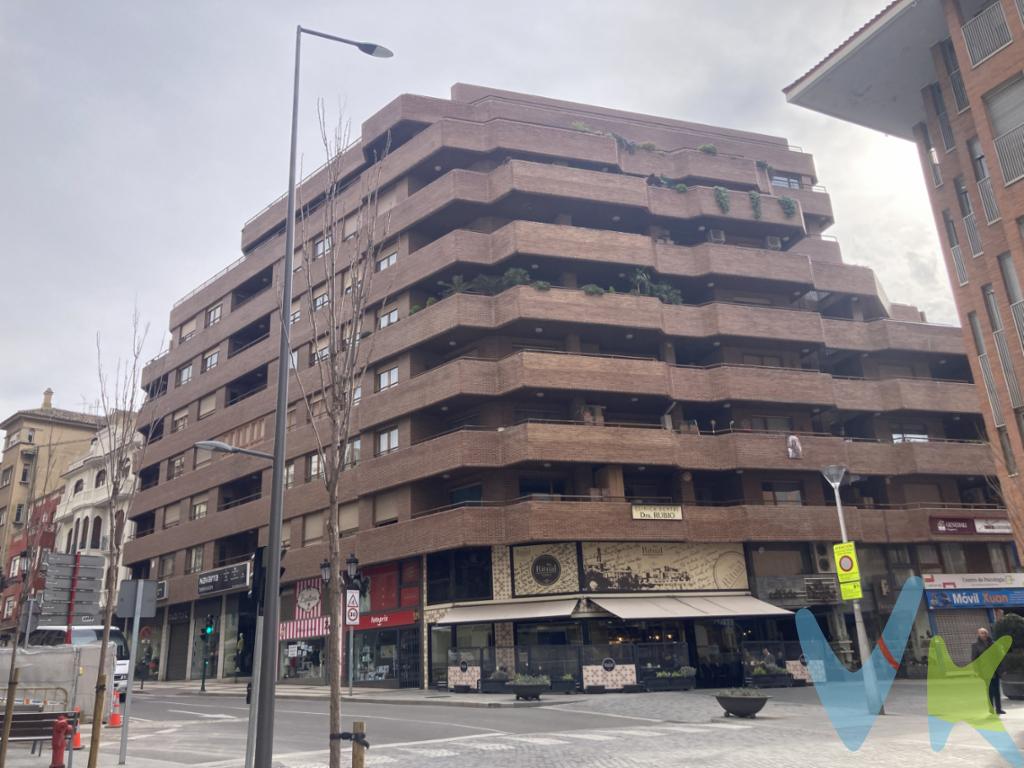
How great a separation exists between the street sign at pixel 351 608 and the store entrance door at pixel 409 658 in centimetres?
624

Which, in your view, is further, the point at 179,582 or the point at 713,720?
the point at 179,582

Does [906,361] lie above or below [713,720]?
above

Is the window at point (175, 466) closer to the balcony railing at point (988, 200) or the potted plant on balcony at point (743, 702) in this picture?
the potted plant on balcony at point (743, 702)

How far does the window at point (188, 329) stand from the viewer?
5488 centimetres

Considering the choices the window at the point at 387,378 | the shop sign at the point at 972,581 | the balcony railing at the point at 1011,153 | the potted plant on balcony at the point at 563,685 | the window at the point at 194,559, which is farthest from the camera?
the window at the point at 194,559

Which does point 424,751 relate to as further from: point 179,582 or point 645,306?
point 179,582

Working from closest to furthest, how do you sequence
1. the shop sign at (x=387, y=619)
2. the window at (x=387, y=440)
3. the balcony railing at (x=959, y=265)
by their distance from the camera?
the balcony railing at (x=959, y=265) → the shop sign at (x=387, y=619) → the window at (x=387, y=440)

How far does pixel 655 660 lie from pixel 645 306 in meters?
14.6

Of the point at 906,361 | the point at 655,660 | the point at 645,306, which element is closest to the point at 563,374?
the point at 645,306

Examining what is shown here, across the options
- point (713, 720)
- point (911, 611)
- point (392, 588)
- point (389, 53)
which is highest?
point (389, 53)

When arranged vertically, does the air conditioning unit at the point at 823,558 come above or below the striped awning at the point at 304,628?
above

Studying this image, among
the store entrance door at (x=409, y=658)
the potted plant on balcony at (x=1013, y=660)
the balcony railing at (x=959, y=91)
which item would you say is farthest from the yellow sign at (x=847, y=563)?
the store entrance door at (x=409, y=658)

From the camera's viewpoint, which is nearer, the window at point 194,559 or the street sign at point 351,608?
the street sign at point 351,608

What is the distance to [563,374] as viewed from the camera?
1271 inches
